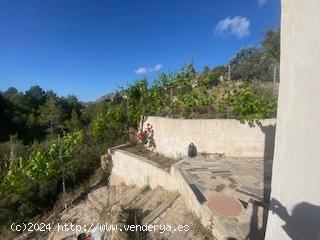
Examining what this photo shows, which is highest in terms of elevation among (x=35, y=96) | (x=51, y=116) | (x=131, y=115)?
(x=35, y=96)

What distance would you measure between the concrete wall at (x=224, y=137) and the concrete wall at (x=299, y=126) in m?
5.20

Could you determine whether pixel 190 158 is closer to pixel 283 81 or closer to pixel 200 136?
pixel 200 136

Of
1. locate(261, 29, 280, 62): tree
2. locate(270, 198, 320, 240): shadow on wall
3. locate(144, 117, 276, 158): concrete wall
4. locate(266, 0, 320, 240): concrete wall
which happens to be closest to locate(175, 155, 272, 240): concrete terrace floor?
locate(144, 117, 276, 158): concrete wall

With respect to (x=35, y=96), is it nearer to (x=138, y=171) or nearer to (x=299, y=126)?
(x=138, y=171)

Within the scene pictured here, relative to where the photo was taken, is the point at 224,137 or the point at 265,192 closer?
the point at 265,192

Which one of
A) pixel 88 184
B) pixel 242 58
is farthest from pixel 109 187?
pixel 242 58

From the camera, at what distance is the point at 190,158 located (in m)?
7.77

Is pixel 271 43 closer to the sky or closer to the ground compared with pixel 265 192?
closer to the sky

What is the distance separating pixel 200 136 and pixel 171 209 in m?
3.38

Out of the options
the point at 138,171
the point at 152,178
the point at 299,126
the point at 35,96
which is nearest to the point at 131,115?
the point at 138,171

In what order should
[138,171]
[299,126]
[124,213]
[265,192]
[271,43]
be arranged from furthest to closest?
[271,43] → [138,171] → [124,213] → [265,192] → [299,126]

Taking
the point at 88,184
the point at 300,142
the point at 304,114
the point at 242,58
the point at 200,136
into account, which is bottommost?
the point at 88,184

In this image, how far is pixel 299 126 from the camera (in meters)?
2.48

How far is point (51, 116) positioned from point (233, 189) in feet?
104
